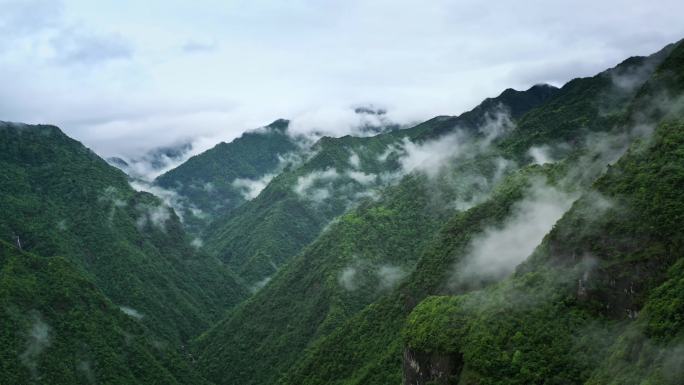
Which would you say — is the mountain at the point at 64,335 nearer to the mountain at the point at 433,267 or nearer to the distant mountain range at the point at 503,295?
the distant mountain range at the point at 503,295

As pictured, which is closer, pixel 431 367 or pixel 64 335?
pixel 431 367

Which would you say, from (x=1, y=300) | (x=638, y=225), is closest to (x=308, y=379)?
(x=1, y=300)

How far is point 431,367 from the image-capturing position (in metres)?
83.7

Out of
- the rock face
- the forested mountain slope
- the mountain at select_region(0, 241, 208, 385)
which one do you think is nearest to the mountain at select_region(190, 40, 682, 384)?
the rock face

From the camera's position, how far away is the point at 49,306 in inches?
6708

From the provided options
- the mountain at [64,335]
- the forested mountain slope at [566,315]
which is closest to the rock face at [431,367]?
the forested mountain slope at [566,315]

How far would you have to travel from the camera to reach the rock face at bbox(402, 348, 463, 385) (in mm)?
79250

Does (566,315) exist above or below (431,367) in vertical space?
above

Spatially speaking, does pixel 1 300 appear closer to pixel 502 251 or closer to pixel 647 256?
pixel 502 251

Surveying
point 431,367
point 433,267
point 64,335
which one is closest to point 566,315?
point 431,367

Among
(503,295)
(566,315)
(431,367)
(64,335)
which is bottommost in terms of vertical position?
(431,367)

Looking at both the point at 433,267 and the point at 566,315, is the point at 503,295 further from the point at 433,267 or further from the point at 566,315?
the point at 433,267

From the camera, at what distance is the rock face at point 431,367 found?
260 ft

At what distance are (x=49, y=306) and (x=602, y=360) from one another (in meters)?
154
